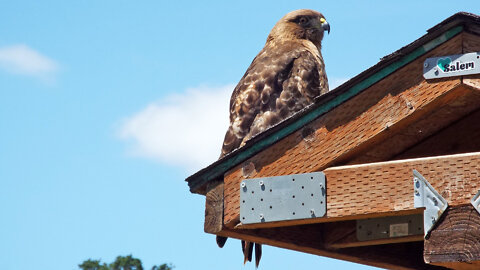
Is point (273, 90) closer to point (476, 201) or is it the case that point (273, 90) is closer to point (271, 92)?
point (271, 92)

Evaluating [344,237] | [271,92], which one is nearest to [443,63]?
[344,237]

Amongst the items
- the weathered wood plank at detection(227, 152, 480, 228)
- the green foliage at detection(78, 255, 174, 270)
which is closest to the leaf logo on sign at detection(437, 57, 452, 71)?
the weathered wood plank at detection(227, 152, 480, 228)

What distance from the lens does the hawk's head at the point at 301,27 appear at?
403 inches

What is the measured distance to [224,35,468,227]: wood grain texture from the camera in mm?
4254

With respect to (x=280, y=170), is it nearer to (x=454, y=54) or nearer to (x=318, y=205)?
(x=318, y=205)

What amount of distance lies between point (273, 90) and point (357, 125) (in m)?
3.94

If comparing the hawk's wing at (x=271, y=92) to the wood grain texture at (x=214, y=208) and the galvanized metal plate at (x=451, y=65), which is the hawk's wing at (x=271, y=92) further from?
the galvanized metal plate at (x=451, y=65)

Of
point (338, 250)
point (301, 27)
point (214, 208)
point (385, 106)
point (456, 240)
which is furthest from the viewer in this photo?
point (301, 27)

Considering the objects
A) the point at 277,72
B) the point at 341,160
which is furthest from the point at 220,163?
the point at 277,72

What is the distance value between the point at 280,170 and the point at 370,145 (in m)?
0.40

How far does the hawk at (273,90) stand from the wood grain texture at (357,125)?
10.3ft

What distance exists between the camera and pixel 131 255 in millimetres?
61250

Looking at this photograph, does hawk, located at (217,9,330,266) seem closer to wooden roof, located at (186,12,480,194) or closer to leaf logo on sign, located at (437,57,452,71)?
wooden roof, located at (186,12,480,194)

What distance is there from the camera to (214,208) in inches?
183
